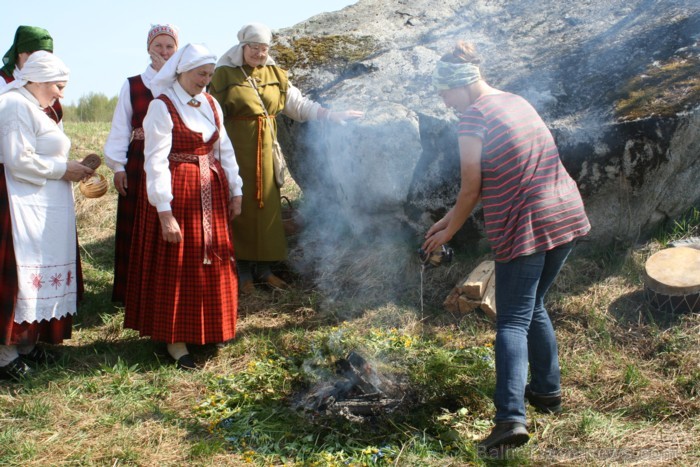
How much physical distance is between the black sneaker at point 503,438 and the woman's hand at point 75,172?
2.85 metres

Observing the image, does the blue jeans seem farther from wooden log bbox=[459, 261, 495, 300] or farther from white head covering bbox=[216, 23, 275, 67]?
white head covering bbox=[216, 23, 275, 67]

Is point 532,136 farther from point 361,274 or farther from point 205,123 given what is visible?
point 361,274

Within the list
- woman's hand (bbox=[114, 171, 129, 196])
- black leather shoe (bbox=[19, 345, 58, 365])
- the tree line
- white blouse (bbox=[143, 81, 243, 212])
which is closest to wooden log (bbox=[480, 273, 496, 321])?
white blouse (bbox=[143, 81, 243, 212])

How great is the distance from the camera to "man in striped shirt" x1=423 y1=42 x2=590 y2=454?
312 centimetres

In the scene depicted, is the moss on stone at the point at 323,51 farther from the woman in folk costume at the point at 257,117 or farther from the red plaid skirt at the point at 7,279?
the red plaid skirt at the point at 7,279

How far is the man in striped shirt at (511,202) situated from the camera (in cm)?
312

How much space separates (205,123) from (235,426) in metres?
1.80

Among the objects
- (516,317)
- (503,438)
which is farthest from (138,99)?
(503,438)

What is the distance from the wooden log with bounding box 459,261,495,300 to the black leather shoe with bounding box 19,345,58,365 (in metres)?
2.68

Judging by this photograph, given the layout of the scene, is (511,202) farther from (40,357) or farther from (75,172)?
(40,357)

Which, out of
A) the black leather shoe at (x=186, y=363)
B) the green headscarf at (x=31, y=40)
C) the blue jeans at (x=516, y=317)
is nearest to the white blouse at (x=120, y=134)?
the green headscarf at (x=31, y=40)

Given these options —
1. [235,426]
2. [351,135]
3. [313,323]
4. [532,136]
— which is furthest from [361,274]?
[532,136]

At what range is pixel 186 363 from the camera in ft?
14.3

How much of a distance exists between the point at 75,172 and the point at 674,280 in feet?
12.1
